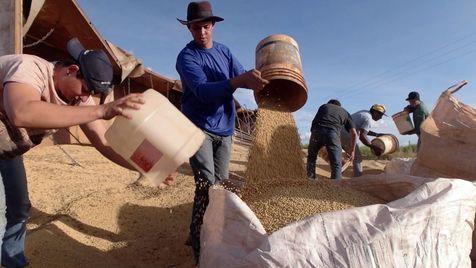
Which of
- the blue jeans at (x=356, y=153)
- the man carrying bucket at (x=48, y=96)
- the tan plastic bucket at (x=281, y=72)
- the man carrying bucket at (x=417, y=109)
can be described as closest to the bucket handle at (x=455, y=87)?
the tan plastic bucket at (x=281, y=72)

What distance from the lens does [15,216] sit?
2.51 metres

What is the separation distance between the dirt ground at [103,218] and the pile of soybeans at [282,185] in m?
0.83

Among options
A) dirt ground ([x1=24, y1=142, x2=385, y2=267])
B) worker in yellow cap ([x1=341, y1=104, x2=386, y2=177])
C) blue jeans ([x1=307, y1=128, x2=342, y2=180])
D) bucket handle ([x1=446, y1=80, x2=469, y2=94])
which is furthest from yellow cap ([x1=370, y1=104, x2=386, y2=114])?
bucket handle ([x1=446, y1=80, x2=469, y2=94])

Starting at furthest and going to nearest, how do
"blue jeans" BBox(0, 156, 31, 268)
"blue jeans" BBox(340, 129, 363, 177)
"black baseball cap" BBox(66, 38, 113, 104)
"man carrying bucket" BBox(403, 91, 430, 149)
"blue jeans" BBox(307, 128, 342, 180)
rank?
1. "man carrying bucket" BBox(403, 91, 430, 149)
2. "blue jeans" BBox(340, 129, 363, 177)
3. "blue jeans" BBox(307, 128, 342, 180)
4. "blue jeans" BBox(0, 156, 31, 268)
5. "black baseball cap" BBox(66, 38, 113, 104)

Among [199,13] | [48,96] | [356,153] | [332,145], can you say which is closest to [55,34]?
[332,145]

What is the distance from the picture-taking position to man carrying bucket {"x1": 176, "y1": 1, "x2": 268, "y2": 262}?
2.67 m

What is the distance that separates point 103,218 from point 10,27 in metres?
1.89

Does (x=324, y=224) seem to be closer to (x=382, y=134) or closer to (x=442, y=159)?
(x=442, y=159)

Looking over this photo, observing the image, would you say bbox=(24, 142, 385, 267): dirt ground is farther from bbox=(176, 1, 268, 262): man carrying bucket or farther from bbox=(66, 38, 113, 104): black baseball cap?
bbox=(66, 38, 113, 104): black baseball cap

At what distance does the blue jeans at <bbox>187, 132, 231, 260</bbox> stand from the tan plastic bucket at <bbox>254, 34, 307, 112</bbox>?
0.49 meters

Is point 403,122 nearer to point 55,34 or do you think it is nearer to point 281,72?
point 281,72

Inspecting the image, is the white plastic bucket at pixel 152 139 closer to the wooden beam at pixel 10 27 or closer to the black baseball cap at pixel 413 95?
the wooden beam at pixel 10 27

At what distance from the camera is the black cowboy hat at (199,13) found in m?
2.79

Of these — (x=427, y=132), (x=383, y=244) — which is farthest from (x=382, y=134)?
(x=383, y=244)
